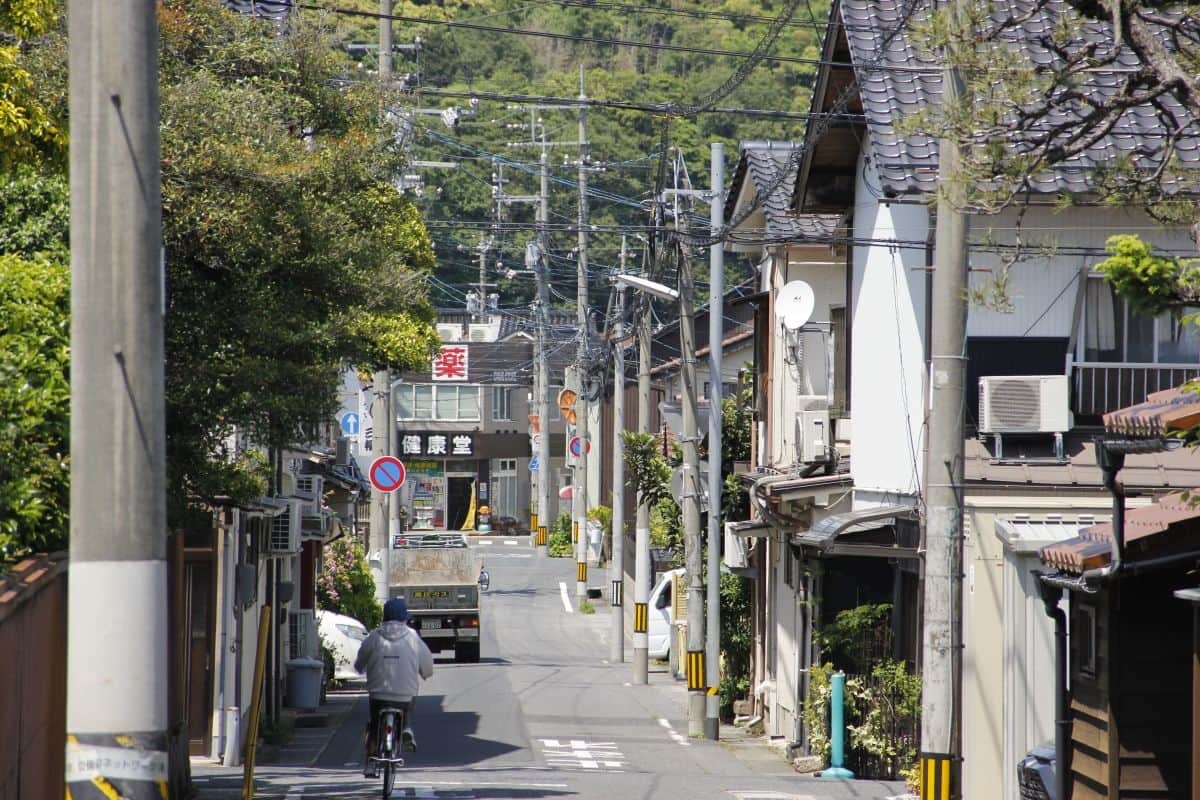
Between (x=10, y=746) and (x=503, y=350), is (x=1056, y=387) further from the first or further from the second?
(x=503, y=350)

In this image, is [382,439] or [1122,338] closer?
[1122,338]

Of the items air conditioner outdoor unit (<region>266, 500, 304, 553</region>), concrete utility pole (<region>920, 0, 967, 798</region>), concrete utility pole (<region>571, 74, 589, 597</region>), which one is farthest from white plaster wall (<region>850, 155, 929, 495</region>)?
concrete utility pole (<region>571, 74, 589, 597</region>)

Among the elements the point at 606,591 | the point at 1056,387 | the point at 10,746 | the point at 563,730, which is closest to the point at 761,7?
the point at 606,591

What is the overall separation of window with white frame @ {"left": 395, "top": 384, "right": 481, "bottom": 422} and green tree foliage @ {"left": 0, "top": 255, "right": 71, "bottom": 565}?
2479 inches

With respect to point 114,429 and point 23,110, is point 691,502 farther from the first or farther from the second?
point 114,429

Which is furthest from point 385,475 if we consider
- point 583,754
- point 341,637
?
point 583,754

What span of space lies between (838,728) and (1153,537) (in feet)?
26.8

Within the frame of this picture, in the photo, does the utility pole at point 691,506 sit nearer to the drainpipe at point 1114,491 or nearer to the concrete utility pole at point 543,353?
the drainpipe at point 1114,491

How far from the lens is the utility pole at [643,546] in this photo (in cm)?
2967

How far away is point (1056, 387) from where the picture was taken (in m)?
14.8

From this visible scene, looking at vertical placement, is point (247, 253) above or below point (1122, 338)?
above

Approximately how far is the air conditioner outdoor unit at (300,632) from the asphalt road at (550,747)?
51.4 inches

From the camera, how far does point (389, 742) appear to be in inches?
553

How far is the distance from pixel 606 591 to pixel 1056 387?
35.8 meters
